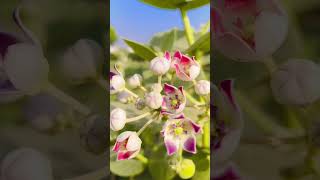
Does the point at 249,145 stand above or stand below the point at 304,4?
below

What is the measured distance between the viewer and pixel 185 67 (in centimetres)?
59

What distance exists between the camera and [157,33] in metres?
0.79

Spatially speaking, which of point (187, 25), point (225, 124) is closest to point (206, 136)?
point (225, 124)

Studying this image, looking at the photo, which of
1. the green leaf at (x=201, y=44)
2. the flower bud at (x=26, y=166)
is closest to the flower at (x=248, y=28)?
the green leaf at (x=201, y=44)

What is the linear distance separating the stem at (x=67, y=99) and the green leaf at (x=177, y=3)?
16 cm

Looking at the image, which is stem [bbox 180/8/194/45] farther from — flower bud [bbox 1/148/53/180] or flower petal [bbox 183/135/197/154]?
flower bud [bbox 1/148/53/180]

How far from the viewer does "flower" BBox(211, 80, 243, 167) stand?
0.60 meters

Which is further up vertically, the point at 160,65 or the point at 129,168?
the point at 160,65

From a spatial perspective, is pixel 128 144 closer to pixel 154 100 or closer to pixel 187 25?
pixel 154 100

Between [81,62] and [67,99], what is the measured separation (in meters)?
0.05

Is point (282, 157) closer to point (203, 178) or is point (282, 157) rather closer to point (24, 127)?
point (203, 178)

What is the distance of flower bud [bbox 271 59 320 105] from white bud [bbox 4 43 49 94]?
0.28 m

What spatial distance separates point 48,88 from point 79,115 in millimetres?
51

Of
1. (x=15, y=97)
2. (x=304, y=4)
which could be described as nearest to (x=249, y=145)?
(x=304, y=4)
